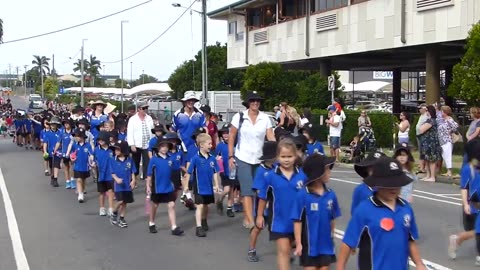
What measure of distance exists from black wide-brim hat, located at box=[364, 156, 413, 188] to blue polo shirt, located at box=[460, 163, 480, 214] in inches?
124

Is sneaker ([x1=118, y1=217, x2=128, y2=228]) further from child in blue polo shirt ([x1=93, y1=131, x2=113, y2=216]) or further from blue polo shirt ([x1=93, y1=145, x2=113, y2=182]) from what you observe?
blue polo shirt ([x1=93, y1=145, x2=113, y2=182])

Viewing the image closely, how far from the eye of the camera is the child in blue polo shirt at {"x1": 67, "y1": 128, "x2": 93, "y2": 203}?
13.0 meters

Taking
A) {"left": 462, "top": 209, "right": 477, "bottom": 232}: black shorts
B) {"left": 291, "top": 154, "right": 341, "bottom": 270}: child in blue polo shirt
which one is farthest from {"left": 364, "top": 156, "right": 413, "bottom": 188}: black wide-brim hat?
{"left": 462, "top": 209, "right": 477, "bottom": 232}: black shorts

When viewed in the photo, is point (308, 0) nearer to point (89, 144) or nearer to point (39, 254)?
point (89, 144)

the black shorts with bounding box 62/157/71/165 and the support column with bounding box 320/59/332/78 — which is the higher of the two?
the support column with bounding box 320/59/332/78

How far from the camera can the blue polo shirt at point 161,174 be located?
951 cm

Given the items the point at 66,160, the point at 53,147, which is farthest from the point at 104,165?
the point at 53,147

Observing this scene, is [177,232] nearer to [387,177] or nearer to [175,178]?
[175,178]

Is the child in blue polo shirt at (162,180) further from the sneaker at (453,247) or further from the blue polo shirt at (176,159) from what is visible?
the sneaker at (453,247)

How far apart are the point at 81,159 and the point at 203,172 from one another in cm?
454

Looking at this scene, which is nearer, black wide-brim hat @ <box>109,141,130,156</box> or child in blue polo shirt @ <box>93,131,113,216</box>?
black wide-brim hat @ <box>109,141,130,156</box>

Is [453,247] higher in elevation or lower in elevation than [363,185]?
lower

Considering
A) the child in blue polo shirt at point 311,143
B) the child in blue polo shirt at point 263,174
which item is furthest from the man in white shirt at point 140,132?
the child in blue polo shirt at point 263,174

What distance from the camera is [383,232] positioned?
14.5 feet
